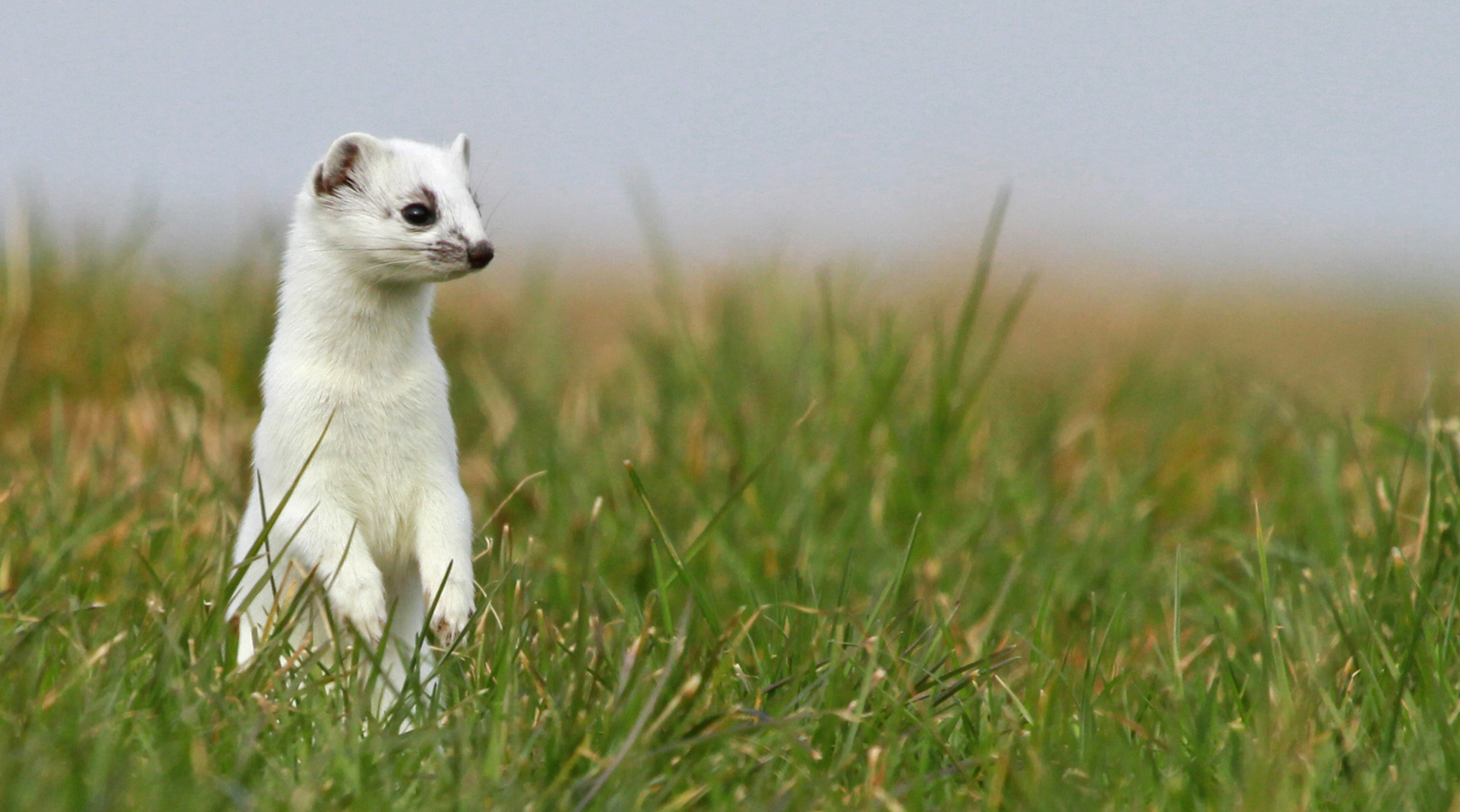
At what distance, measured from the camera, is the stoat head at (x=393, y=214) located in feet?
11.1

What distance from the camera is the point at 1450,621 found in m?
3.65

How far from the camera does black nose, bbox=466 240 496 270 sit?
3350 mm

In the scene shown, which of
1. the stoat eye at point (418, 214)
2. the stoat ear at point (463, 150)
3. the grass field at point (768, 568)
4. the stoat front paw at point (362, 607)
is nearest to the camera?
the grass field at point (768, 568)

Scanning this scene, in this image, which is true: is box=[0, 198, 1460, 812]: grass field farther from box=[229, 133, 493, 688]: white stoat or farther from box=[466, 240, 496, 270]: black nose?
box=[466, 240, 496, 270]: black nose

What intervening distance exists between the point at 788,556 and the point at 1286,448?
2.71m

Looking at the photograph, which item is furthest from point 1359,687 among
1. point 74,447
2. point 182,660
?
point 74,447

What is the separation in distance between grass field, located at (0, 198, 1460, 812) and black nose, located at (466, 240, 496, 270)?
64cm

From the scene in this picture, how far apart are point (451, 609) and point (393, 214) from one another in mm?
949

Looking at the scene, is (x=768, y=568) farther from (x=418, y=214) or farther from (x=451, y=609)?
(x=418, y=214)

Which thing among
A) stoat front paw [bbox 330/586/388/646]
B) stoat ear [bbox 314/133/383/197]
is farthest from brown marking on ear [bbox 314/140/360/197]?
stoat front paw [bbox 330/586/388/646]

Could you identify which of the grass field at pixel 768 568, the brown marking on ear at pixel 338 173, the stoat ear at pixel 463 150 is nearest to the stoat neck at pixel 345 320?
the brown marking on ear at pixel 338 173

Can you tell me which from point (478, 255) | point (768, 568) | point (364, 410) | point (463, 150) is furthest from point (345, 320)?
point (768, 568)

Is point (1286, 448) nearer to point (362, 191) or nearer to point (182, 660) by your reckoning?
point (362, 191)

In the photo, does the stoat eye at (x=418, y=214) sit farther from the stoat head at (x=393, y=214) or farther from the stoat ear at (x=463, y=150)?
the stoat ear at (x=463, y=150)
